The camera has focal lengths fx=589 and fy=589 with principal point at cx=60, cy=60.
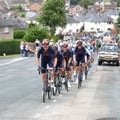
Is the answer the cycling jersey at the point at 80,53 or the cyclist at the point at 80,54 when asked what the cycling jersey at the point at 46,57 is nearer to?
the cyclist at the point at 80,54

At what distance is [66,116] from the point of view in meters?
15.7

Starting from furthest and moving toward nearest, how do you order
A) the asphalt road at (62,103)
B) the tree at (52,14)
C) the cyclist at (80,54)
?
the tree at (52,14) < the cyclist at (80,54) < the asphalt road at (62,103)

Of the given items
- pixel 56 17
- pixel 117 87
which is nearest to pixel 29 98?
pixel 117 87

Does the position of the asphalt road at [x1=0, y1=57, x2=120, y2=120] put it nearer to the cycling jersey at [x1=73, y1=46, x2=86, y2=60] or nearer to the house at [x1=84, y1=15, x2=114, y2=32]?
the cycling jersey at [x1=73, y1=46, x2=86, y2=60]

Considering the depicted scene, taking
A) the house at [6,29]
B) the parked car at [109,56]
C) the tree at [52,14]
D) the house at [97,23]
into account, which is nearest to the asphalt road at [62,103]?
the parked car at [109,56]

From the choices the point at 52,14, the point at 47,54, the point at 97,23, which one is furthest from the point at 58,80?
the point at 97,23

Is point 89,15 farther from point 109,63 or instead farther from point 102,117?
point 102,117

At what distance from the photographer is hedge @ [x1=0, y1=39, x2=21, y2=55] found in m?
71.6

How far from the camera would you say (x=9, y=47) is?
72.8m

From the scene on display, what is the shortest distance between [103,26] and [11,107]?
175022 millimetres

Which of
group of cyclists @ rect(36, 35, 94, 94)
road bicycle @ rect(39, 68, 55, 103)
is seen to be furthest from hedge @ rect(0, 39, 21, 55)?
road bicycle @ rect(39, 68, 55, 103)

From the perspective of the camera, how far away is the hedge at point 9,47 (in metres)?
71.6

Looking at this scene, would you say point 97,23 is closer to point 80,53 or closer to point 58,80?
point 80,53

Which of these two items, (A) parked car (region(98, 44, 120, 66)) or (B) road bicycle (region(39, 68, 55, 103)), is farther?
(A) parked car (region(98, 44, 120, 66))
